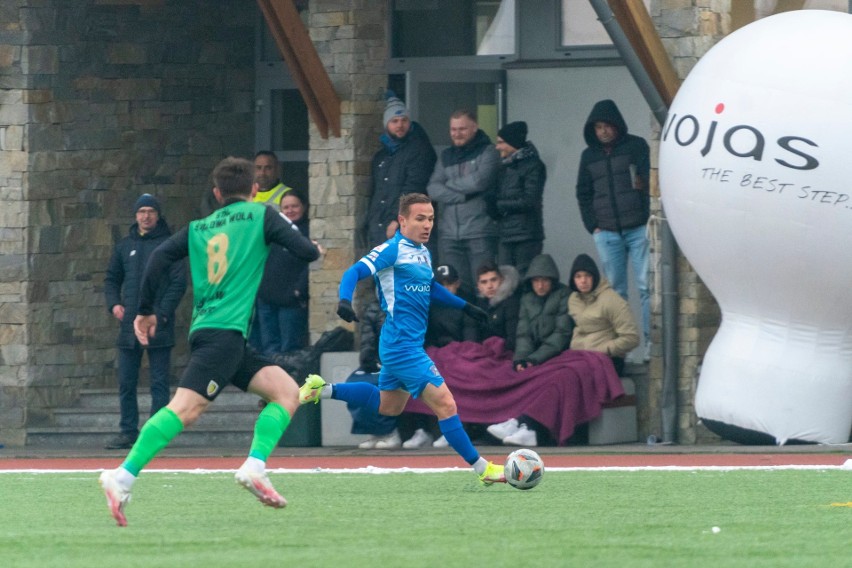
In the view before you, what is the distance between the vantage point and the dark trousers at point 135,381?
50.5ft

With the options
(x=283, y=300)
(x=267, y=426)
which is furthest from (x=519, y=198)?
(x=267, y=426)

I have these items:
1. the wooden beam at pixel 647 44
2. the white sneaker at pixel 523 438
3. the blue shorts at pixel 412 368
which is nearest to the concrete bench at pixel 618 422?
→ the white sneaker at pixel 523 438

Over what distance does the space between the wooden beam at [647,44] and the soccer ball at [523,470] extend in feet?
19.0

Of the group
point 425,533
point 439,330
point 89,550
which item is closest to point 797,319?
point 439,330

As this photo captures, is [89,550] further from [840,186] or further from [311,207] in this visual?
[311,207]

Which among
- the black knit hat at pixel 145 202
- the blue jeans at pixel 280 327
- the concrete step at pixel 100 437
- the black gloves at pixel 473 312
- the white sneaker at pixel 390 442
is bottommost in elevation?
the concrete step at pixel 100 437

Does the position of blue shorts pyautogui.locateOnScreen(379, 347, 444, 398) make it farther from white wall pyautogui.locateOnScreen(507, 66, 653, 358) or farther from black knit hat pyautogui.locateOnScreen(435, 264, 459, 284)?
white wall pyautogui.locateOnScreen(507, 66, 653, 358)

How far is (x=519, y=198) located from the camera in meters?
15.1

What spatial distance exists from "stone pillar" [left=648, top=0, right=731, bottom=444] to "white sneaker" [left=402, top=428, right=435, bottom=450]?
179 centimetres

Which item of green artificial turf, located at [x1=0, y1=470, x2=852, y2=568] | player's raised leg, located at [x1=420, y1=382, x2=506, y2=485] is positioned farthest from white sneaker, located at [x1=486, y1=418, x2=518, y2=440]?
player's raised leg, located at [x1=420, y1=382, x2=506, y2=485]

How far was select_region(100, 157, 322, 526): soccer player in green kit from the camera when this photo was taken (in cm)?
848

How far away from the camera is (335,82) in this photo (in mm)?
16672

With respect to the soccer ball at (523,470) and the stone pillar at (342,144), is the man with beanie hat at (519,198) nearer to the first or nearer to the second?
the stone pillar at (342,144)

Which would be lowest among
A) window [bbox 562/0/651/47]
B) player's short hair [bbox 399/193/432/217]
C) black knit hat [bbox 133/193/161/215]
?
player's short hair [bbox 399/193/432/217]
